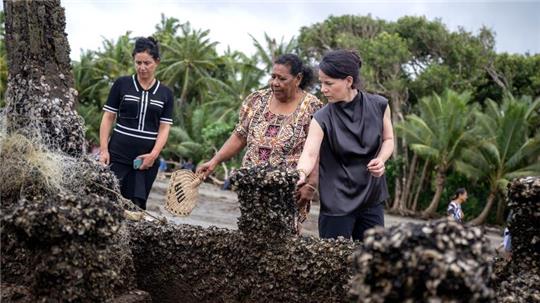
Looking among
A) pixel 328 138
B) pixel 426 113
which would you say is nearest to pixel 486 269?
pixel 328 138

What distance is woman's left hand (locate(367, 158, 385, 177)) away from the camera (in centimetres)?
398

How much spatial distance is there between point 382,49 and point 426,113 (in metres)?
5.38

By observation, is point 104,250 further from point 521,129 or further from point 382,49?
point 382,49

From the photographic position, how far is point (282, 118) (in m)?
4.88

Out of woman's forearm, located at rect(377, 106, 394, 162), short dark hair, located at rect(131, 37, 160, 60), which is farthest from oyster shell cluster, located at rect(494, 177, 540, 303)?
short dark hair, located at rect(131, 37, 160, 60)

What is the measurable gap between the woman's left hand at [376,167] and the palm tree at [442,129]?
20.7 meters

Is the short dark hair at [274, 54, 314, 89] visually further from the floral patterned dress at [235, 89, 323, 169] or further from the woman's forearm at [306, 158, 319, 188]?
the woman's forearm at [306, 158, 319, 188]

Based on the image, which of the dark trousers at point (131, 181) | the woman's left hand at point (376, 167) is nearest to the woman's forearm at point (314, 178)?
the woman's left hand at point (376, 167)

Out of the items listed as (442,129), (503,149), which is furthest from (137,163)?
(442,129)

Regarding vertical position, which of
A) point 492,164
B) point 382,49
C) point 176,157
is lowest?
point 176,157

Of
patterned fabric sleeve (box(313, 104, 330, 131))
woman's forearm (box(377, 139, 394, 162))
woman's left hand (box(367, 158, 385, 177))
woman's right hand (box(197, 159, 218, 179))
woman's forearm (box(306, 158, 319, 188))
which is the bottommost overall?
woman's right hand (box(197, 159, 218, 179))

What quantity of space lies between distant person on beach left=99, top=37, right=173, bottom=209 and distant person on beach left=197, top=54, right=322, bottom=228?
0.67 m

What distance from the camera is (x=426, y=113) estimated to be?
2541cm

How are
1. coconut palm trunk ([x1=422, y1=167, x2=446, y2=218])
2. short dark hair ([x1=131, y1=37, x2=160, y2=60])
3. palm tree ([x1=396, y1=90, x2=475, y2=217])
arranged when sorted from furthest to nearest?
coconut palm trunk ([x1=422, y1=167, x2=446, y2=218])
palm tree ([x1=396, y1=90, x2=475, y2=217])
short dark hair ([x1=131, y1=37, x2=160, y2=60])
